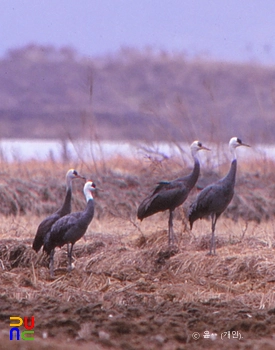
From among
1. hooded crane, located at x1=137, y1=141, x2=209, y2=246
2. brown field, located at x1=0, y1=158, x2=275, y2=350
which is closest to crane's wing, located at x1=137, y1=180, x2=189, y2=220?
hooded crane, located at x1=137, y1=141, x2=209, y2=246

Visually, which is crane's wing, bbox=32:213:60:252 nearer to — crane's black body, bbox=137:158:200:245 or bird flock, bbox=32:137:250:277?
bird flock, bbox=32:137:250:277

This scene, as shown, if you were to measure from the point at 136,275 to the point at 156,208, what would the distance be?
164 cm

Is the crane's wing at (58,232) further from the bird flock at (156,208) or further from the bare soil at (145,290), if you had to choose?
the bare soil at (145,290)

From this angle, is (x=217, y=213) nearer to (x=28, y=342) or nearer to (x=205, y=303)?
(x=205, y=303)

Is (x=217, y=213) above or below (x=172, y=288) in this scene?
above

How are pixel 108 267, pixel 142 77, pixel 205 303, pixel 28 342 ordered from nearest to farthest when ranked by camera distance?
pixel 28 342
pixel 205 303
pixel 108 267
pixel 142 77

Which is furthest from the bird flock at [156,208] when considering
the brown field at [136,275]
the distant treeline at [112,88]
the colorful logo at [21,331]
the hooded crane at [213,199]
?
the distant treeline at [112,88]

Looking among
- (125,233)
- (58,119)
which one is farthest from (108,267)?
(58,119)

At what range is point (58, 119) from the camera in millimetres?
46188

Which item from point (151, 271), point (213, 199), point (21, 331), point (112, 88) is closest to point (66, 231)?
point (151, 271)

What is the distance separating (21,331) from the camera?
7.21 m

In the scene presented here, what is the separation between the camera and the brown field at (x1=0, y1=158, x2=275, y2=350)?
733 cm

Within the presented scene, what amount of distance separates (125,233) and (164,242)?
119 cm

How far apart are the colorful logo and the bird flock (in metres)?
2.64
